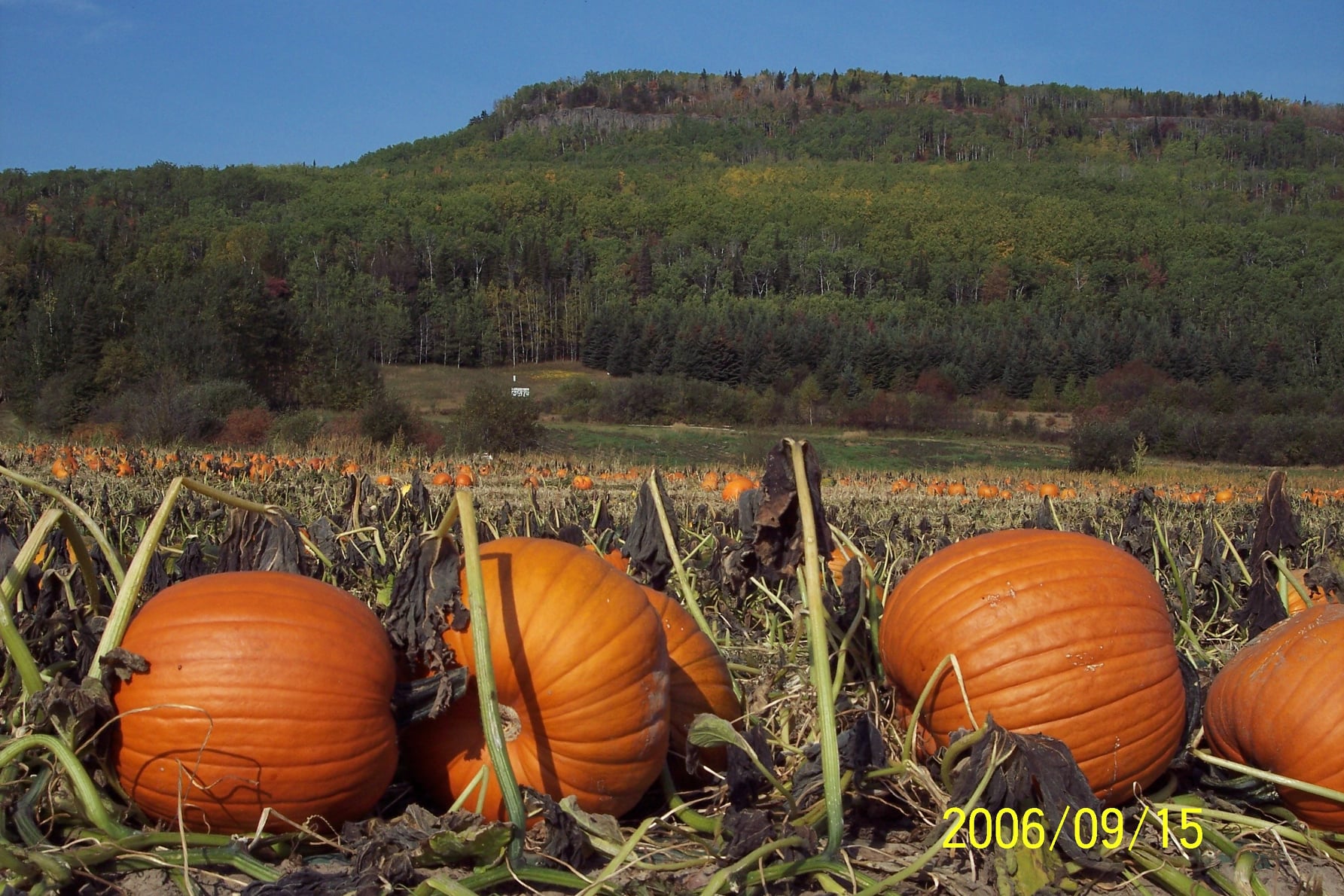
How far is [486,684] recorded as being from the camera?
2193 millimetres

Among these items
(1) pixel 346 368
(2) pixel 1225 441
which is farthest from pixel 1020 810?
(1) pixel 346 368

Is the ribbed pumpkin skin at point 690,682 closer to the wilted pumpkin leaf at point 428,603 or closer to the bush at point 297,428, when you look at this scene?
the wilted pumpkin leaf at point 428,603

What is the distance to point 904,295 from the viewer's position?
139125mm

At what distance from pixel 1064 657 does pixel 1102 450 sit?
35.8m

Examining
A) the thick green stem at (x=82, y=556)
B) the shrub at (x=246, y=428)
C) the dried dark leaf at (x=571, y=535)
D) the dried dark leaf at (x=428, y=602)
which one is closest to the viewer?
the dried dark leaf at (x=428, y=602)

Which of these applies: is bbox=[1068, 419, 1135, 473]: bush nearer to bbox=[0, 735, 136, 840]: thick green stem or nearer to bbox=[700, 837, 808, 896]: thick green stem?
bbox=[700, 837, 808, 896]: thick green stem

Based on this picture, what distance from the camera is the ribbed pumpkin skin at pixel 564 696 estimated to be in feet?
7.91

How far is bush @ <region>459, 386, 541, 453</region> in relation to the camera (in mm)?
30750

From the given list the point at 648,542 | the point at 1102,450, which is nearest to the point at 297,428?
the point at 1102,450

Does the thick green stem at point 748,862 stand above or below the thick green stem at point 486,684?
below

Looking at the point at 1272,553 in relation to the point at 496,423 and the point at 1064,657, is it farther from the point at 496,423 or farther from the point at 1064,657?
the point at 496,423

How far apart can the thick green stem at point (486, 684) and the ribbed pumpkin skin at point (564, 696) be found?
168mm

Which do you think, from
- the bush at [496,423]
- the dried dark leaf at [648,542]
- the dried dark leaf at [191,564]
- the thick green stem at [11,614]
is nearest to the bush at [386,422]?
the bush at [496,423]

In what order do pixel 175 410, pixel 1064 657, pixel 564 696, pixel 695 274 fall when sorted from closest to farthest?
pixel 564 696 < pixel 1064 657 < pixel 175 410 < pixel 695 274
